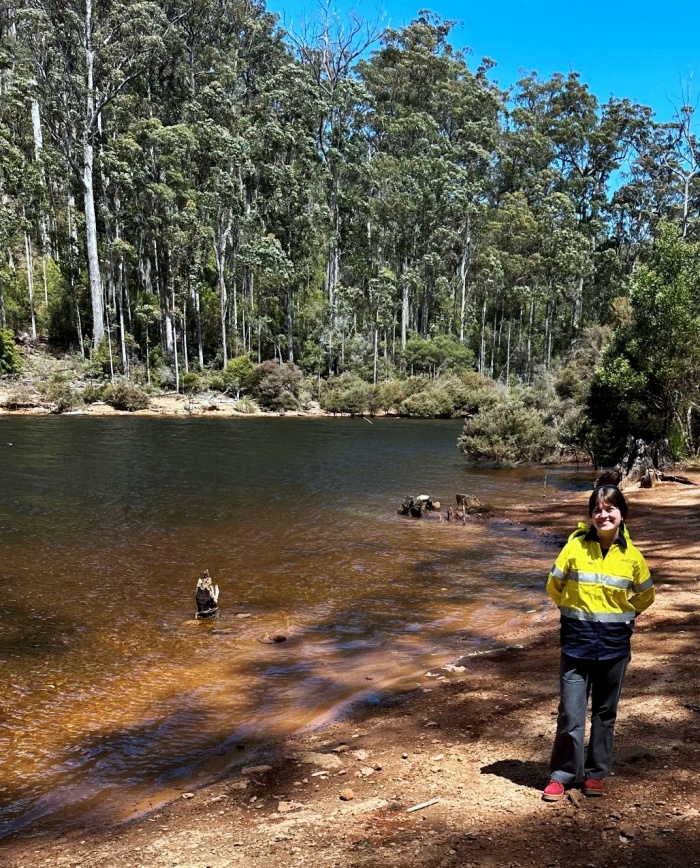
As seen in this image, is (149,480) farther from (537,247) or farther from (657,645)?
(537,247)

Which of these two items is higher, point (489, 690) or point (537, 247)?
point (537, 247)

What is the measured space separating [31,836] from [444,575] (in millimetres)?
7755

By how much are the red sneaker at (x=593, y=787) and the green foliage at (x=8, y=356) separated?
160ft

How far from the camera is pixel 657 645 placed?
21.9 ft

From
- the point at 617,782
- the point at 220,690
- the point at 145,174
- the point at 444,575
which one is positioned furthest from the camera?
the point at 145,174

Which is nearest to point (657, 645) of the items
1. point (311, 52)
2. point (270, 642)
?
point (270, 642)

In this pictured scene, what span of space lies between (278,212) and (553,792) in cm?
5660

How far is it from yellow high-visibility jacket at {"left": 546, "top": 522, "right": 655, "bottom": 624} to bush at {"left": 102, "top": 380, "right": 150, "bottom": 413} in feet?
143

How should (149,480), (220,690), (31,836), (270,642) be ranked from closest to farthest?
(31,836) < (220,690) < (270,642) < (149,480)

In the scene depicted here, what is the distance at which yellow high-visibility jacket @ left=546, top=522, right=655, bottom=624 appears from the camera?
378cm

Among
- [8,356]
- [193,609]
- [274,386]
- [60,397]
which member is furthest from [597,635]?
[8,356]

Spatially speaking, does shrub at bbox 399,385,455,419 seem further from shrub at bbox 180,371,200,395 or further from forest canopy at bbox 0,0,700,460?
shrub at bbox 180,371,200,395

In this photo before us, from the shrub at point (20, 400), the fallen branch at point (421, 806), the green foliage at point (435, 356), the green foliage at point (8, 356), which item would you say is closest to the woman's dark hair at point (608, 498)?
the fallen branch at point (421, 806)

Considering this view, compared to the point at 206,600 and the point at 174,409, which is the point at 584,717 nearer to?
the point at 206,600
